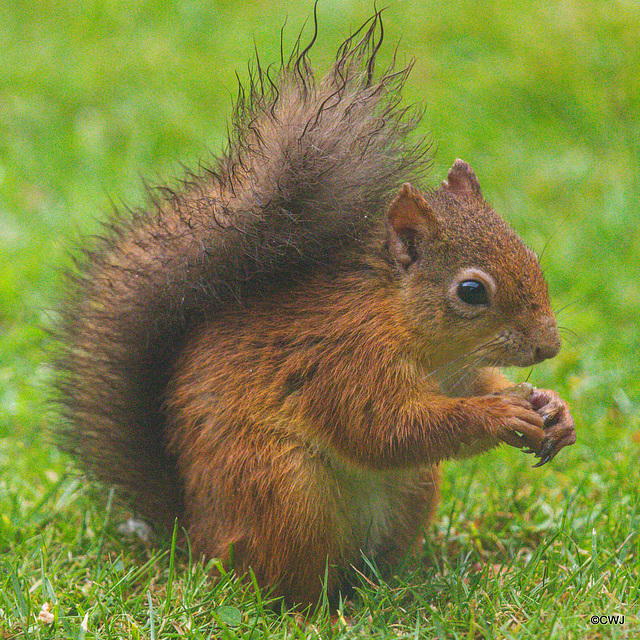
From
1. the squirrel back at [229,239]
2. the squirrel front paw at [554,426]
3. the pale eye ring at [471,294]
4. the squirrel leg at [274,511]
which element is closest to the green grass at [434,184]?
the squirrel leg at [274,511]

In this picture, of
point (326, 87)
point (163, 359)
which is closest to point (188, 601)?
point (163, 359)

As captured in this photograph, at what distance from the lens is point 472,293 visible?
231 cm

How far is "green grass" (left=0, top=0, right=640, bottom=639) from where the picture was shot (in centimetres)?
230

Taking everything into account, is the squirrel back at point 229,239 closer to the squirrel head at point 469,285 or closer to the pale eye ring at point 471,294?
the squirrel head at point 469,285

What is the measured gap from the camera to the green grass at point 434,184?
2.30m

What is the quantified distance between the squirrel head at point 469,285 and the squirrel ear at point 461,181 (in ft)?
0.43

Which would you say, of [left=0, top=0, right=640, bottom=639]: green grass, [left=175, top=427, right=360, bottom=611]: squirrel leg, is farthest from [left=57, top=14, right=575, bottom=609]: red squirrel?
[left=0, top=0, right=640, bottom=639]: green grass

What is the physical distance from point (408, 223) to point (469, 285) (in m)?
0.22

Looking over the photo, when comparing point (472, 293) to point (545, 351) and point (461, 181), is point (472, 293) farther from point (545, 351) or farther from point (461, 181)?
point (461, 181)

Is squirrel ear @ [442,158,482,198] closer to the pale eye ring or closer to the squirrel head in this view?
the squirrel head

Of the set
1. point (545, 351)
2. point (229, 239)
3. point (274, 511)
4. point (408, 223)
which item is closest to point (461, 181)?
point (408, 223)

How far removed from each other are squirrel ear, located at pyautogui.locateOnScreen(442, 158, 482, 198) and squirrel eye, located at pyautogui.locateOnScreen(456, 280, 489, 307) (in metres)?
0.31

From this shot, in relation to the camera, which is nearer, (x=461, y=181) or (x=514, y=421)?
(x=514, y=421)

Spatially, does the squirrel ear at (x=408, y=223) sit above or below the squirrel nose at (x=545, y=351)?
above
